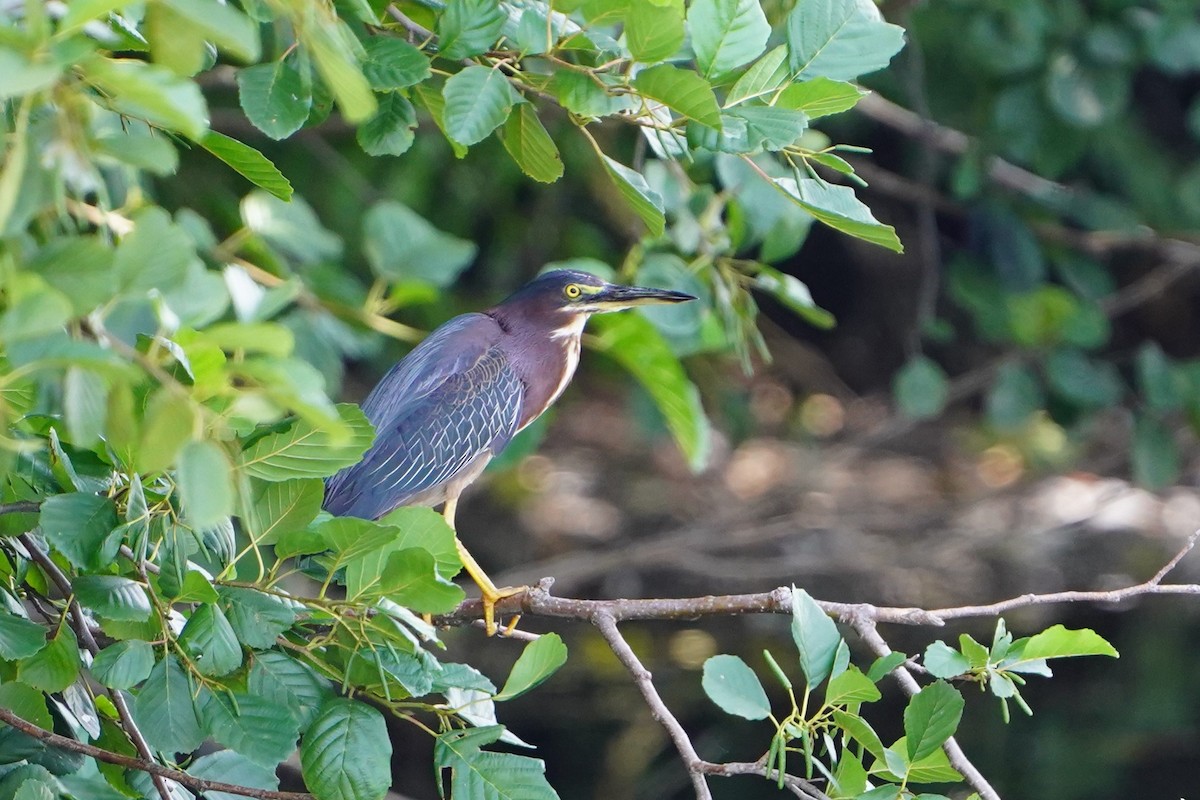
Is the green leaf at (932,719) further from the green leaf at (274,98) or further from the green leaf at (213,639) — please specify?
the green leaf at (274,98)

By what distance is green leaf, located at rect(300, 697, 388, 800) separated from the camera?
1.25 m

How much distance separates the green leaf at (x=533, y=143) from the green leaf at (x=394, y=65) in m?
0.18

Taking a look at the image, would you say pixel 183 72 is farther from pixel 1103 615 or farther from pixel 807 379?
pixel 807 379

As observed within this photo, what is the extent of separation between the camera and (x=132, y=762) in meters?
1.26

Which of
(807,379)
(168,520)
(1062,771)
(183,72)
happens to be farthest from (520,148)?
(807,379)

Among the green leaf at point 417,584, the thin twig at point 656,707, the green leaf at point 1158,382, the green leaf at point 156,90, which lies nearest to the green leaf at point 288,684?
the green leaf at point 417,584

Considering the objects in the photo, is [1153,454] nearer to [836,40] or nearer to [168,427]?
[836,40]

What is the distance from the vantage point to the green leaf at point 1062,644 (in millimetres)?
1275

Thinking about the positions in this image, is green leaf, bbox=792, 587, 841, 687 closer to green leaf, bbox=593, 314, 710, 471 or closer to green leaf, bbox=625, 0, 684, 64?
green leaf, bbox=625, 0, 684, 64

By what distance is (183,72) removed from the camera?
0.84 m

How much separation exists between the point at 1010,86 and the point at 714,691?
8.36 ft

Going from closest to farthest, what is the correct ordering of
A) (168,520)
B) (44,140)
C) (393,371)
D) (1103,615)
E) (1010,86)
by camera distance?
(44,140)
(168,520)
(393,371)
(1010,86)
(1103,615)

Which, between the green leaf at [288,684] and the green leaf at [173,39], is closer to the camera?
the green leaf at [173,39]

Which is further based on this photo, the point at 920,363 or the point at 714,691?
the point at 920,363
